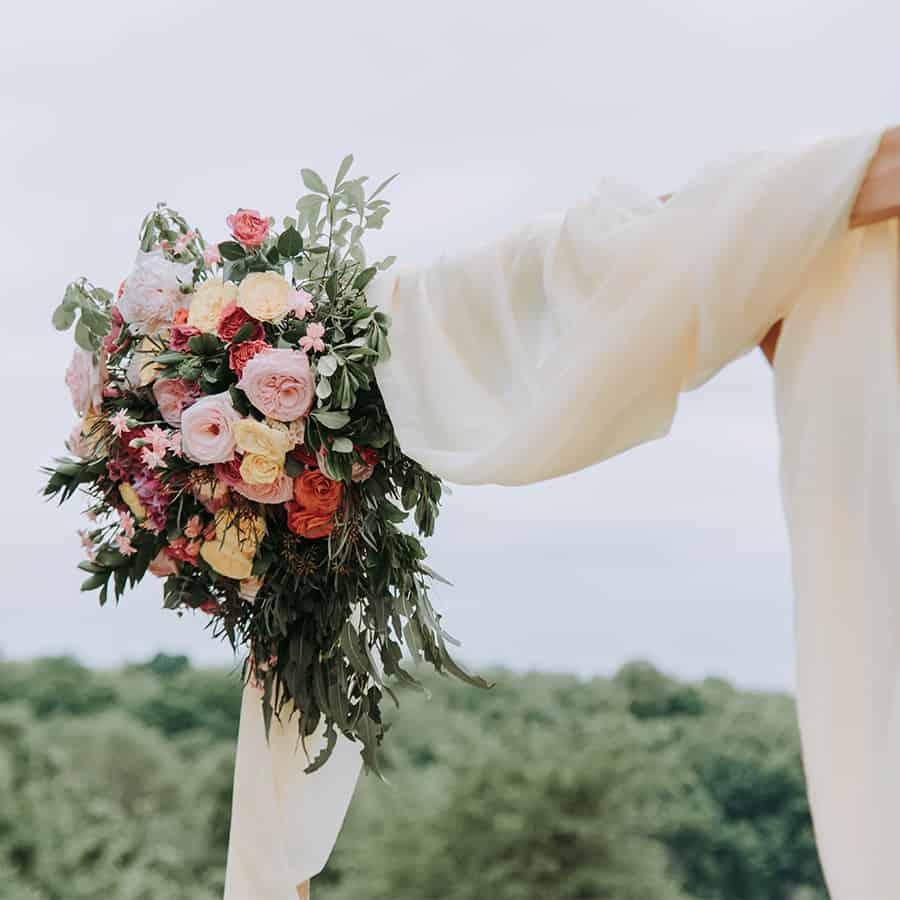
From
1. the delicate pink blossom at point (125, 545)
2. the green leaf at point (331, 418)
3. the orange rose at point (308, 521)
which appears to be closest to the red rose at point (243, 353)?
the green leaf at point (331, 418)

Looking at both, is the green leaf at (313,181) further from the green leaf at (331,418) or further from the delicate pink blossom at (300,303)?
the green leaf at (331,418)

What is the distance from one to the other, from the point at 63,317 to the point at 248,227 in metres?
0.38

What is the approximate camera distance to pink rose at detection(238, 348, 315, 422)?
1925 millimetres

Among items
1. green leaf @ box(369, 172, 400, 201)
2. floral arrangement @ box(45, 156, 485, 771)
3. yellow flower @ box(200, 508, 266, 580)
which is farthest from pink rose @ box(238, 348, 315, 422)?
green leaf @ box(369, 172, 400, 201)

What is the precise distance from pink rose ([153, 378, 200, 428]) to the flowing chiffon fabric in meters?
0.50

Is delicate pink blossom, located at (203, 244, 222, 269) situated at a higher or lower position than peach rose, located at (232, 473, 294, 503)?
higher

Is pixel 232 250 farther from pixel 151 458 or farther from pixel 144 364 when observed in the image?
pixel 151 458

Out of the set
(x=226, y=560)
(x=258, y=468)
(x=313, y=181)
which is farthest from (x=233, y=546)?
(x=313, y=181)

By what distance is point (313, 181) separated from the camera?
6.72 feet

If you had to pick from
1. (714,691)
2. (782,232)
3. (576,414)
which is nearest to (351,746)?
(576,414)

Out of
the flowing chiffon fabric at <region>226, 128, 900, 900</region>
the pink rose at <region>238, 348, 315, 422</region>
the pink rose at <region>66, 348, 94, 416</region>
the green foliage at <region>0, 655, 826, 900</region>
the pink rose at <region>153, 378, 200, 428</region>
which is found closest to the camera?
the flowing chiffon fabric at <region>226, 128, 900, 900</region>

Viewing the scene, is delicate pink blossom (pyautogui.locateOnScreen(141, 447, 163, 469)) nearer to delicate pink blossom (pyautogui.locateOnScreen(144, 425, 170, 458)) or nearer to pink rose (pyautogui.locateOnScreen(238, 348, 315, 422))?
delicate pink blossom (pyautogui.locateOnScreen(144, 425, 170, 458))

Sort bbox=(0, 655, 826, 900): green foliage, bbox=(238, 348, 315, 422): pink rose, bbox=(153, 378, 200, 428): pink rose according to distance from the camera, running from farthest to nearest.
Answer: bbox=(0, 655, 826, 900): green foliage
bbox=(153, 378, 200, 428): pink rose
bbox=(238, 348, 315, 422): pink rose

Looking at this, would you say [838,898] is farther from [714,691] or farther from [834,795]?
[714,691]
